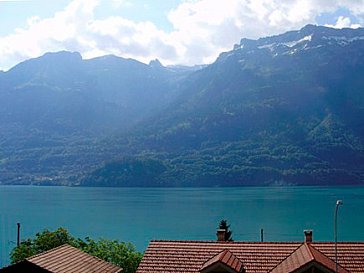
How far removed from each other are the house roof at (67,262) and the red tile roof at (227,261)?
16.3 feet

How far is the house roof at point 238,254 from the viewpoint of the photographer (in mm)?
23219

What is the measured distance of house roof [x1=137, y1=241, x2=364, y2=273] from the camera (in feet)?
76.2

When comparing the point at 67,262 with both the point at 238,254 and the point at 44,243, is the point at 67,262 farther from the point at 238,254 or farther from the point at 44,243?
the point at 44,243

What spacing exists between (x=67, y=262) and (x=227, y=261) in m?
6.63

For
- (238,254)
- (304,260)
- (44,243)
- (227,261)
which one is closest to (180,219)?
(44,243)

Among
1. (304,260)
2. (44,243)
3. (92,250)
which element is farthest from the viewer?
(44,243)

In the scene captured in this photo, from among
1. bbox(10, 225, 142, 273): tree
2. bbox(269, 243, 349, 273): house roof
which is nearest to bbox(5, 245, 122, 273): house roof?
bbox(269, 243, 349, 273): house roof

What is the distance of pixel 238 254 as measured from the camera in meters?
24.1

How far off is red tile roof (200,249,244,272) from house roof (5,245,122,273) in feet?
16.3

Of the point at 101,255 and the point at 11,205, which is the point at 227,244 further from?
the point at 11,205

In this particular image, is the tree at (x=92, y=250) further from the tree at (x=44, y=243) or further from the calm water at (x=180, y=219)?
the calm water at (x=180, y=219)

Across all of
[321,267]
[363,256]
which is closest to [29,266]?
[321,267]

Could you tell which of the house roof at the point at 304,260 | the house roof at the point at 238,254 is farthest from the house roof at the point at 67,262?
the house roof at the point at 304,260

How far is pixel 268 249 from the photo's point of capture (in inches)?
956
